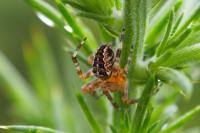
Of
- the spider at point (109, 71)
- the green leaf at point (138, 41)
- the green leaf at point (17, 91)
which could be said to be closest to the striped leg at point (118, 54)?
the spider at point (109, 71)

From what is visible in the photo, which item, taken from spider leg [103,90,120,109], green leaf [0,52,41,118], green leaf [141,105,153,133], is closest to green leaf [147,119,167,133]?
green leaf [141,105,153,133]

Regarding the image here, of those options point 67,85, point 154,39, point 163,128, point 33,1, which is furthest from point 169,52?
point 67,85

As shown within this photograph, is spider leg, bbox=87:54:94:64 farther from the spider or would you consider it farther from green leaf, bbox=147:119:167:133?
green leaf, bbox=147:119:167:133

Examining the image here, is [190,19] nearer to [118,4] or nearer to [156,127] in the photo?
[118,4]

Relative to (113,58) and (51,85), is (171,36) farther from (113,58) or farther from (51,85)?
(51,85)

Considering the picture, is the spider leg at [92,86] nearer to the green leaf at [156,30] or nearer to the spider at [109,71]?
the spider at [109,71]
